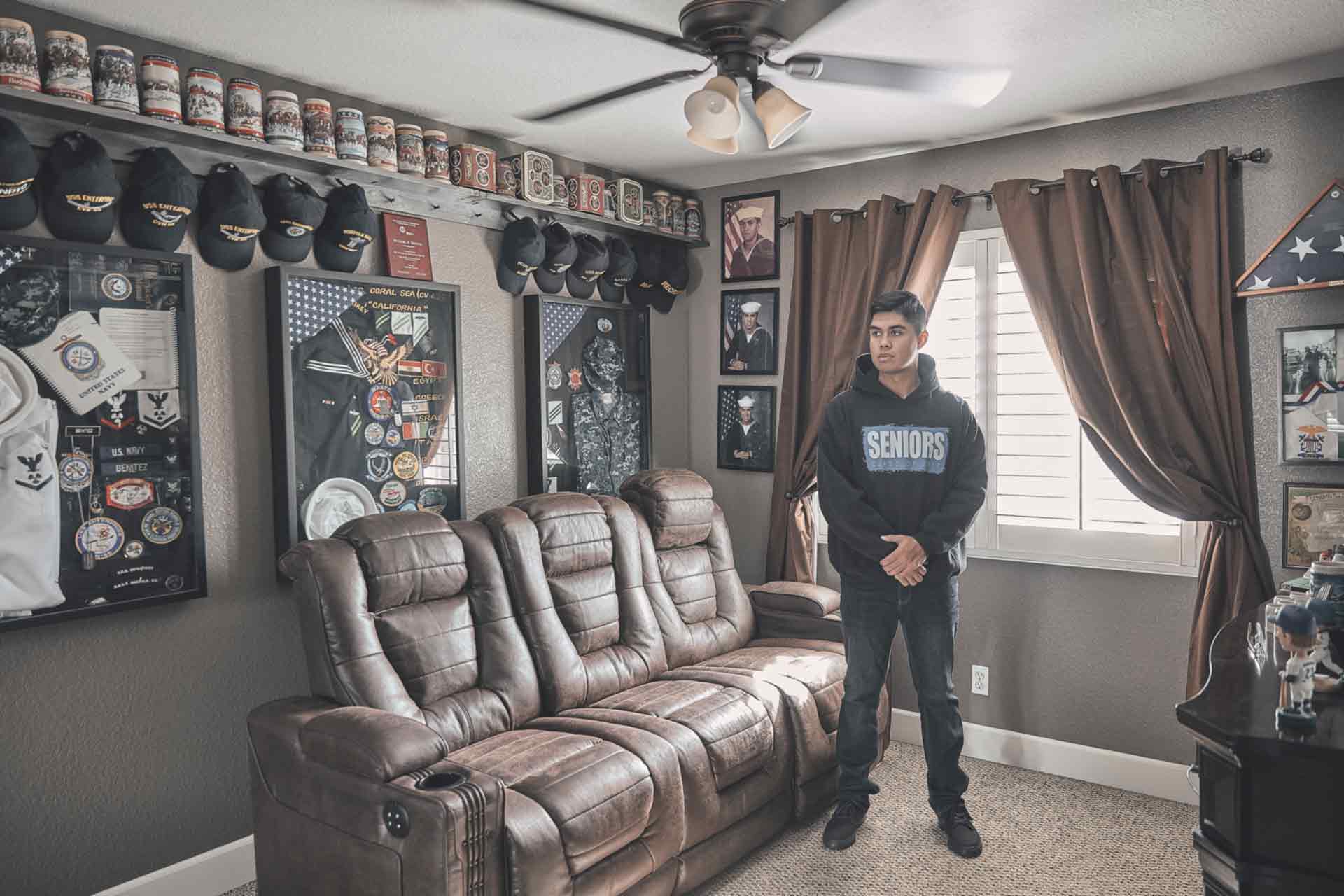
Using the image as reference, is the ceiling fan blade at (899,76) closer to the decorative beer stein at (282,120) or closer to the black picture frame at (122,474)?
the decorative beer stein at (282,120)

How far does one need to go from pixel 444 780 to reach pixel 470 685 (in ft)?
2.48

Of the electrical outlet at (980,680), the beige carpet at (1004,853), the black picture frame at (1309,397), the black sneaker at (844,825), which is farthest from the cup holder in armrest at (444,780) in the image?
the black picture frame at (1309,397)

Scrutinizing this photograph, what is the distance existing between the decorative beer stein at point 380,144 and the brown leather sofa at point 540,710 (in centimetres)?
123

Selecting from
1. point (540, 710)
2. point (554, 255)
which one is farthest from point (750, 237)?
point (540, 710)

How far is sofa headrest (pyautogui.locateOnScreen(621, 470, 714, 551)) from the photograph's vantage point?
3.76 m

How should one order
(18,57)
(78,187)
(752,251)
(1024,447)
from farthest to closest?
(752,251) < (1024,447) < (78,187) < (18,57)

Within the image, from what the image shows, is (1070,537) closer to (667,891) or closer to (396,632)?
(667,891)

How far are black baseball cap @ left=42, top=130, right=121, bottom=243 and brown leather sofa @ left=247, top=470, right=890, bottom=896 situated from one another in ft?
3.46

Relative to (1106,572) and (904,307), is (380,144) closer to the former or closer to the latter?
(904,307)

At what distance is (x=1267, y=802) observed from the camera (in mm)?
1531

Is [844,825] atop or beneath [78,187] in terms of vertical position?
beneath

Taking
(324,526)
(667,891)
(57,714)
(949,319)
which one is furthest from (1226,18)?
(57,714)

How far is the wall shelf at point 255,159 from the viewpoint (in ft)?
7.95

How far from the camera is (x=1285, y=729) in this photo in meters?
1.56
